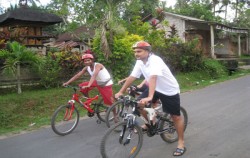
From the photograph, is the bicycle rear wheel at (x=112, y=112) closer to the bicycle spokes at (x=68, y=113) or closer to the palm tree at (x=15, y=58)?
the bicycle spokes at (x=68, y=113)

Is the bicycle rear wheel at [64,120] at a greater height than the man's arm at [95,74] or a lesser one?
lesser

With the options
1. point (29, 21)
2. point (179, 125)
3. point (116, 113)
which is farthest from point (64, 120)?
point (29, 21)

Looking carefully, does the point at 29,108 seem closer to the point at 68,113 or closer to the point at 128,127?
the point at 68,113

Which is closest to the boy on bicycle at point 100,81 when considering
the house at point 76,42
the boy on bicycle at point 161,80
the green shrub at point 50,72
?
the boy on bicycle at point 161,80

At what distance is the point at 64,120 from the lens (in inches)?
273

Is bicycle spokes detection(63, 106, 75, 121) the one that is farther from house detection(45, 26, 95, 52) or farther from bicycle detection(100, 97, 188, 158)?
house detection(45, 26, 95, 52)

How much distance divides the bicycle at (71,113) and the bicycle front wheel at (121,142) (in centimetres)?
224

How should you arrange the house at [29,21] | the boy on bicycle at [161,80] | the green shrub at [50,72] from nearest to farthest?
1. the boy on bicycle at [161,80]
2. the green shrub at [50,72]
3. the house at [29,21]

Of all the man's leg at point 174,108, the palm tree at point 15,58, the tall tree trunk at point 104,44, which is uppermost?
the tall tree trunk at point 104,44

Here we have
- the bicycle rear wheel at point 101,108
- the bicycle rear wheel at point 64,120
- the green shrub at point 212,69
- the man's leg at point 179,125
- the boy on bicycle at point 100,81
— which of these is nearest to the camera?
the man's leg at point 179,125

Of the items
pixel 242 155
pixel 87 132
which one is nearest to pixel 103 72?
pixel 87 132

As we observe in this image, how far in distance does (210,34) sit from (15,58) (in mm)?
20388

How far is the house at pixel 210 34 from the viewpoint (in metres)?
24.9

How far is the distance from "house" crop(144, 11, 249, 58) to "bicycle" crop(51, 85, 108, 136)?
1391cm
